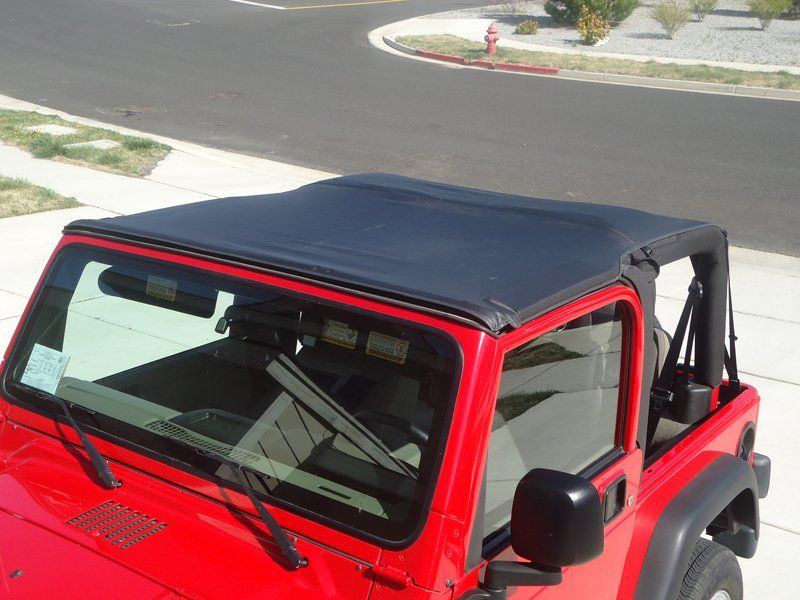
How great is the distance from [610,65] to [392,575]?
20.2 m

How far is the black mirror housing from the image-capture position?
2086 mm

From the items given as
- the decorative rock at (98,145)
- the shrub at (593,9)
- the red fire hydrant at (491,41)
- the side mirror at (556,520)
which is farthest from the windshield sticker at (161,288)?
Result: the shrub at (593,9)

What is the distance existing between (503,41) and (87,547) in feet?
79.5

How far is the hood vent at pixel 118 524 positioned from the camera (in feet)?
7.59

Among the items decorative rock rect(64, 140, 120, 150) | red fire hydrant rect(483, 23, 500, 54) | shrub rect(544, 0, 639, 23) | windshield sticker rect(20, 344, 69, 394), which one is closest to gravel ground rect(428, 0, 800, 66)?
shrub rect(544, 0, 639, 23)

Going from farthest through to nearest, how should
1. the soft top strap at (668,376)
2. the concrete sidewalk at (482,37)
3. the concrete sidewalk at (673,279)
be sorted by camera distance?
the concrete sidewalk at (482,37) < the concrete sidewalk at (673,279) < the soft top strap at (668,376)

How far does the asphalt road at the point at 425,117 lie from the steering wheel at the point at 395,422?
321 inches

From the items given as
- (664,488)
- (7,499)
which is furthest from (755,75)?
(7,499)

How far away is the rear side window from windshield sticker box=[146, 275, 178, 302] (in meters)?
0.97

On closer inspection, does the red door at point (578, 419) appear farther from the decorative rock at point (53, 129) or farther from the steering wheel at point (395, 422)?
the decorative rock at point (53, 129)

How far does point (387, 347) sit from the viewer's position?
2.32 metres

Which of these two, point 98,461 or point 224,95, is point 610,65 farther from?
point 98,461

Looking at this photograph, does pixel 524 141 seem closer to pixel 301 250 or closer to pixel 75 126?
pixel 75 126

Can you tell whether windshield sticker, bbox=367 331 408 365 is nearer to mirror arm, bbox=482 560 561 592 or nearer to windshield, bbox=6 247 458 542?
windshield, bbox=6 247 458 542
